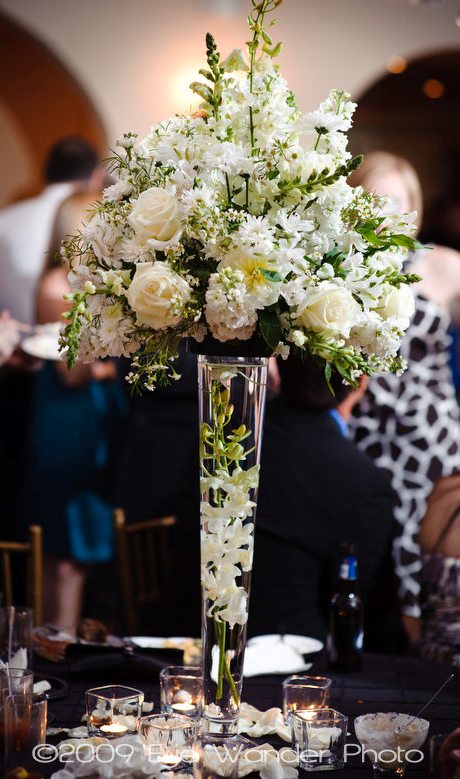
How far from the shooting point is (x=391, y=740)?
4.62ft

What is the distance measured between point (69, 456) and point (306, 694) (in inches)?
104

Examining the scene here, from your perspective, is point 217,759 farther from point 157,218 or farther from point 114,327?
point 157,218

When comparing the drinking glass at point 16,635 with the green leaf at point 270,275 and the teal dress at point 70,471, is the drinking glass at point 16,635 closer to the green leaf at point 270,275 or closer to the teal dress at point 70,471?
the green leaf at point 270,275

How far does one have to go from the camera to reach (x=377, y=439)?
3455 mm

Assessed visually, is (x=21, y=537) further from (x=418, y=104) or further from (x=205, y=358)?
(x=205, y=358)

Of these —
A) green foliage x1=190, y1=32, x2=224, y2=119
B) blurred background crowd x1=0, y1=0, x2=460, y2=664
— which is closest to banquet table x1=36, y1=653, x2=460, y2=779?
green foliage x1=190, y1=32, x2=224, y2=119

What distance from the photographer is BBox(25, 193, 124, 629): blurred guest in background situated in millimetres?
4016

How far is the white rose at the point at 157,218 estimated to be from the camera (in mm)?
1261

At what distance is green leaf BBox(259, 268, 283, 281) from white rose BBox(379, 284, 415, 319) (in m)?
0.18

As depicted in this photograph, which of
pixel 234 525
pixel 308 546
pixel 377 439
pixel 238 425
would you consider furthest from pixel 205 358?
pixel 377 439

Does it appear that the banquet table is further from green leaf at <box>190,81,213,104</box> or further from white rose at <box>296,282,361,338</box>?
green leaf at <box>190,81,213,104</box>

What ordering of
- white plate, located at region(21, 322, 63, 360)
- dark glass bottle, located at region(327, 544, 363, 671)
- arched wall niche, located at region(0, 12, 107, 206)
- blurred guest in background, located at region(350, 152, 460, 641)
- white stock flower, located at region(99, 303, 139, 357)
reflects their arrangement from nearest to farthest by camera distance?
white stock flower, located at region(99, 303, 139, 357) → dark glass bottle, located at region(327, 544, 363, 671) → blurred guest in background, located at region(350, 152, 460, 641) → white plate, located at region(21, 322, 63, 360) → arched wall niche, located at region(0, 12, 107, 206)

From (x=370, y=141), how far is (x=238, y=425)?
3.07m

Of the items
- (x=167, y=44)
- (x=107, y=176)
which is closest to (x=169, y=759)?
(x=107, y=176)
